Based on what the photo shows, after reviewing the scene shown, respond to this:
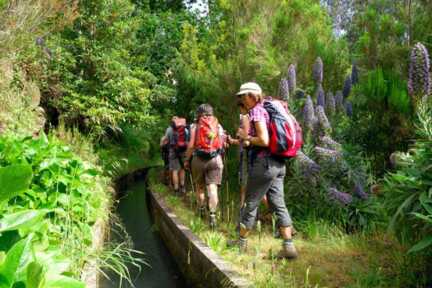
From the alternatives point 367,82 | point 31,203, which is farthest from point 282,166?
point 31,203

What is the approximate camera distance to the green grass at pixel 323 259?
394cm

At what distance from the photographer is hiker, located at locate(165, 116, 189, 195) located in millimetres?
9219

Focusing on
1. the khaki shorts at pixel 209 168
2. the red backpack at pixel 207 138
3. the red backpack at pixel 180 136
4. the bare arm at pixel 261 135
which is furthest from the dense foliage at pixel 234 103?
the bare arm at pixel 261 135

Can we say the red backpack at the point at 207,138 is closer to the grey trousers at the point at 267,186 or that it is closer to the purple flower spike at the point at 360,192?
the grey trousers at the point at 267,186

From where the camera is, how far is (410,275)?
3.80 m

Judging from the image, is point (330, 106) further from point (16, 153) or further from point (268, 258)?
point (16, 153)

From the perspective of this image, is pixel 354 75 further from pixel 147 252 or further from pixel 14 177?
pixel 14 177

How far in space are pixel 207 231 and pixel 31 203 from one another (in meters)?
2.60

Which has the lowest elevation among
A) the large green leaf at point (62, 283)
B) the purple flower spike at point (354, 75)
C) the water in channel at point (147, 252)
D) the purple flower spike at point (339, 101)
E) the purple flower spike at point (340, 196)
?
the water in channel at point (147, 252)

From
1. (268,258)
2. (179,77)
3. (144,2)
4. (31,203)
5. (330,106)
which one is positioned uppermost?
(144,2)

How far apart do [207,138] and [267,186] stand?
192 centimetres

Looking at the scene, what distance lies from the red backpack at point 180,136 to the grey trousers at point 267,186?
458 cm

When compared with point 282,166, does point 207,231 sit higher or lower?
lower

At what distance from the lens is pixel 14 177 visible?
45.3 inches
